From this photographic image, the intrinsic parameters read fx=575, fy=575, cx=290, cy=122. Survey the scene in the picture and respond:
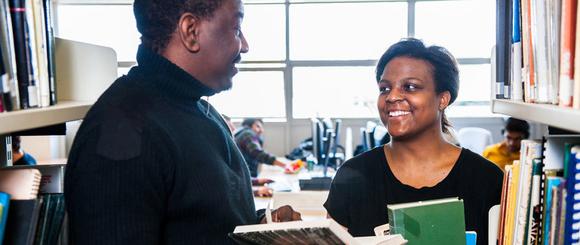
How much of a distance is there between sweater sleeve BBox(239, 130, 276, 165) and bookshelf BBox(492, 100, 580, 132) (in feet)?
12.2

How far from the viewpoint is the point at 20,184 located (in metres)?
0.94

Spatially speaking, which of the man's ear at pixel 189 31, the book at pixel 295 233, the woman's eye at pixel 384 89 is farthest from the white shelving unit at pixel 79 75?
the woman's eye at pixel 384 89

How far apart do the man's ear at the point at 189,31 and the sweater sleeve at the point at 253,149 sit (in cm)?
372

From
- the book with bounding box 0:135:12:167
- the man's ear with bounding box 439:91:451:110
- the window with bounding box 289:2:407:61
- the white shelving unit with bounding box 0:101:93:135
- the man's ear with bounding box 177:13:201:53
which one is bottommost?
the book with bounding box 0:135:12:167

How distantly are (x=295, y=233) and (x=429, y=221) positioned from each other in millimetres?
347

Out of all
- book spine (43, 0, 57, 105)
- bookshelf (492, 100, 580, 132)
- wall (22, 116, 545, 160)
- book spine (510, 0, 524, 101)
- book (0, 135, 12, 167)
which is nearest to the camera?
bookshelf (492, 100, 580, 132)

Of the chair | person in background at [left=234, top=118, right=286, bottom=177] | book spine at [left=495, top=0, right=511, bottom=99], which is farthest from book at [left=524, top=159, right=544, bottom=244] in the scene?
the chair

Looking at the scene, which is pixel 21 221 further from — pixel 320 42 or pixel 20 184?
pixel 320 42

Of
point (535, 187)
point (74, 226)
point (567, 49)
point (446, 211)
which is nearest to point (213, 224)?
point (74, 226)

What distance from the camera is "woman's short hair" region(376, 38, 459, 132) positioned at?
5.66ft

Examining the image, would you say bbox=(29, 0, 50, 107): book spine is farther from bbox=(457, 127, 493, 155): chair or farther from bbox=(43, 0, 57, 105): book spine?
bbox=(457, 127, 493, 155): chair

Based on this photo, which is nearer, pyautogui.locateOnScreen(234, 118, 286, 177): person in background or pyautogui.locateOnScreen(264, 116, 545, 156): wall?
pyautogui.locateOnScreen(234, 118, 286, 177): person in background

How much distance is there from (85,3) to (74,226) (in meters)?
7.10

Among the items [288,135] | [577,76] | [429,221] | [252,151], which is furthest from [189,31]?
[288,135]
